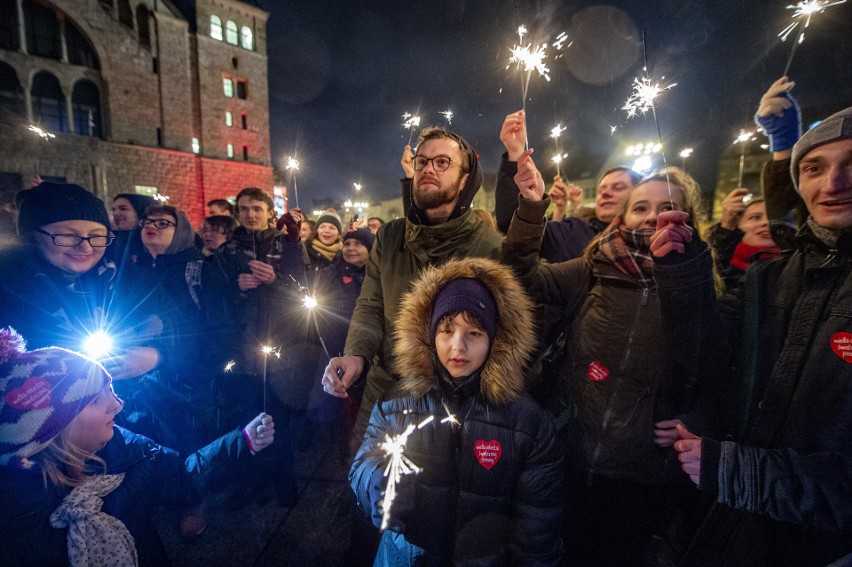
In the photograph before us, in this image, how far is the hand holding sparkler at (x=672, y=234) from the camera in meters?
1.47

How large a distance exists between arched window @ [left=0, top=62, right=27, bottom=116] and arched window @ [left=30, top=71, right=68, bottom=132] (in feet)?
1.49

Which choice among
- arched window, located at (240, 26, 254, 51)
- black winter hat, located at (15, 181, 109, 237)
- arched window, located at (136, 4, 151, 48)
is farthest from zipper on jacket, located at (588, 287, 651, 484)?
arched window, located at (240, 26, 254, 51)

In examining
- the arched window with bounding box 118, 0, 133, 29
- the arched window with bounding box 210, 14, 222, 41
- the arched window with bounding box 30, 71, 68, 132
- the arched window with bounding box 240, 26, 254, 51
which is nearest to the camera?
the arched window with bounding box 30, 71, 68, 132

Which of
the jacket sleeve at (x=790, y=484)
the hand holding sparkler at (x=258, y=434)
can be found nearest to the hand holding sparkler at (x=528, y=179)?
the jacket sleeve at (x=790, y=484)

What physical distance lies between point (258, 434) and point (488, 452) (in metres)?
1.32

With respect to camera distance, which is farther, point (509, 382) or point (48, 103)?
point (48, 103)

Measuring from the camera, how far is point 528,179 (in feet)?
6.51

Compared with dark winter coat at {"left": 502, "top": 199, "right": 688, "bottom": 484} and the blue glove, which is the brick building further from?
the blue glove

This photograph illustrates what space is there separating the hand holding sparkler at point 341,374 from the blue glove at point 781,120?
3004 millimetres

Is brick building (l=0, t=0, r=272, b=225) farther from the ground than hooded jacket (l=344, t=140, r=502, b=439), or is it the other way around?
brick building (l=0, t=0, r=272, b=225)

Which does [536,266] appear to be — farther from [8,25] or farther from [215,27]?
[215,27]

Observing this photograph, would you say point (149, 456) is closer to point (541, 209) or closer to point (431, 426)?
point (431, 426)

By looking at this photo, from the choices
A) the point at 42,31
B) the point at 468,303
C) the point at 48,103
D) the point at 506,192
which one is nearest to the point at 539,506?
the point at 468,303

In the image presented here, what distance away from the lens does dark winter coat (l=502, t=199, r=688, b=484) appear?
1.85m
